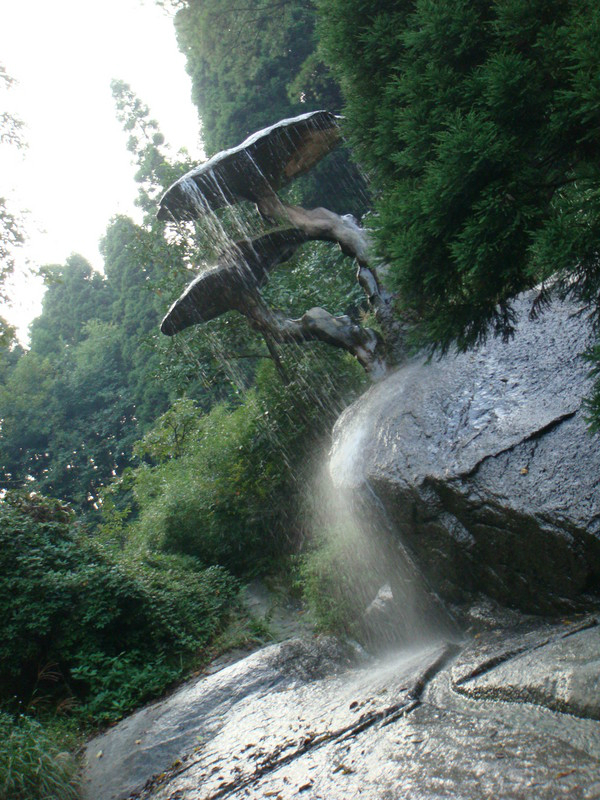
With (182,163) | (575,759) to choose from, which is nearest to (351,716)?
(575,759)

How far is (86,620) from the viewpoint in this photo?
746cm

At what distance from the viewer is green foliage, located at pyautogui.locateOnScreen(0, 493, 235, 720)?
7.11 m

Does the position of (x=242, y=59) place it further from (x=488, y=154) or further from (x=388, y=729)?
(x=388, y=729)

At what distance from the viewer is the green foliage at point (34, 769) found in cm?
449

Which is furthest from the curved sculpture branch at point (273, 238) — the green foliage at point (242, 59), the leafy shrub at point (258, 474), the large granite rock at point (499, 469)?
the green foliage at point (242, 59)

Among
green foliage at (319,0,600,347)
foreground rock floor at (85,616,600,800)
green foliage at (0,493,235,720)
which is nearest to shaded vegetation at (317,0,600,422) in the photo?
green foliage at (319,0,600,347)

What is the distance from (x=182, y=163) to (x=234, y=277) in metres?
10.0

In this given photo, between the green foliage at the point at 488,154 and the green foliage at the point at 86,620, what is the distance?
19.3 feet

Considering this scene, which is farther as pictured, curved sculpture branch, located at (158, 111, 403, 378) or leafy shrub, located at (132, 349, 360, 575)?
leafy shrub, located at (132, 349, 360, 575)

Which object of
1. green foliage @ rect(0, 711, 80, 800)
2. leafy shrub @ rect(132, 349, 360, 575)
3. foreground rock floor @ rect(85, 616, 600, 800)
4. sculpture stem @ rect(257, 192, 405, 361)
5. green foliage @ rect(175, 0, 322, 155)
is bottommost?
foreground rock floor @ rect(85, 616, 600, 800)

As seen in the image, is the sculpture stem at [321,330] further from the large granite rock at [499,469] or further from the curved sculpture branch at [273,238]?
the large granite rock at [499,469]

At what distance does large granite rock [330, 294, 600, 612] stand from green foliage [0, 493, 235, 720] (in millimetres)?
3465

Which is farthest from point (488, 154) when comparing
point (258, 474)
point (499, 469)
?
point (258, 474)

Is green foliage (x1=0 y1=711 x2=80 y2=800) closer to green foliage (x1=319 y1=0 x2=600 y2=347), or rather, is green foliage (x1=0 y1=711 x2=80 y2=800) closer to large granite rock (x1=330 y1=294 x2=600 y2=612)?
large granite rock (x1=330 y1=294 x2=600 y2=612)
